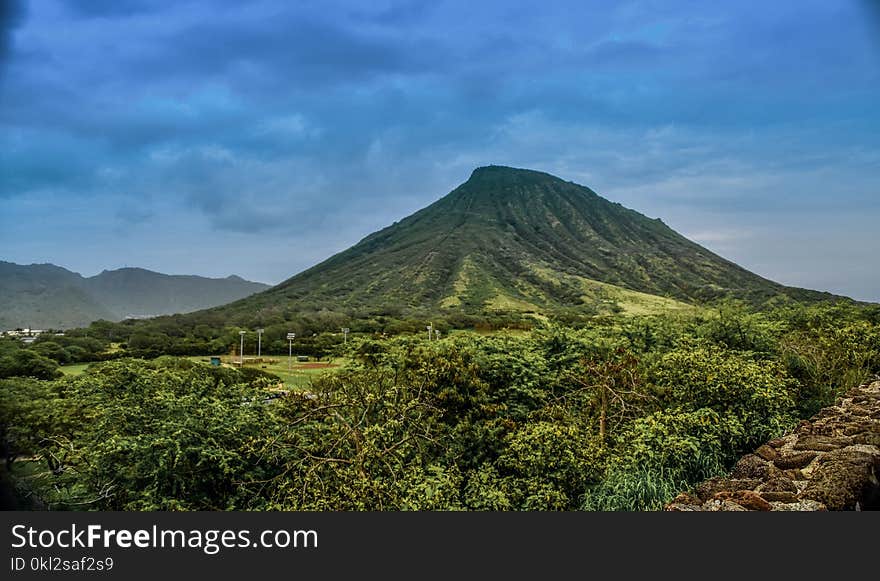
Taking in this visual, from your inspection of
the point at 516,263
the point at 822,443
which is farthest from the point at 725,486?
the point at 516,263

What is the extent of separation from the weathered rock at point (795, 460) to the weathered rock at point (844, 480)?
21cm

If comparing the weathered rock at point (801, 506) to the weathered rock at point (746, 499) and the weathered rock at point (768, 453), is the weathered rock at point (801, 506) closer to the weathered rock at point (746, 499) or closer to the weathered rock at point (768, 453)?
the weathered rock at point (746, 499)

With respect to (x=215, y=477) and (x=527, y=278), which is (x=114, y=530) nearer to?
(x=215, y=477)

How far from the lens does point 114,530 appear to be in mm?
2203

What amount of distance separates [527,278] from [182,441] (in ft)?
322

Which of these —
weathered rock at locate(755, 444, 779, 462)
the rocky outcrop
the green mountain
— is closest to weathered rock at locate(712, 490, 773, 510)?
the rocky outcrop

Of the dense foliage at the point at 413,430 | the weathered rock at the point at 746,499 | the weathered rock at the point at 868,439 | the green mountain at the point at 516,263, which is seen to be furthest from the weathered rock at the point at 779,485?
the green mountain at the point at 516,263

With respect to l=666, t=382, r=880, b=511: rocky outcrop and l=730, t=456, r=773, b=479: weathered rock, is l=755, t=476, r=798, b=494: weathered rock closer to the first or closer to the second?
l=666, t=382, r=880, b=511: rocky outcrop

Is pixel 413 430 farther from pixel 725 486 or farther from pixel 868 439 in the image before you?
pixel 868 439

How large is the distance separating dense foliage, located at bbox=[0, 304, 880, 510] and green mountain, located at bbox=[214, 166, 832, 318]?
62.7 meters

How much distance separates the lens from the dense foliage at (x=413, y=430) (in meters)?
4.90

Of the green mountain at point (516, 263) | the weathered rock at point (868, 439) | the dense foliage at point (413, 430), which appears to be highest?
the green mountain at point (516, 263)

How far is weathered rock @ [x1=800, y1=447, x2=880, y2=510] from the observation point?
2.69m

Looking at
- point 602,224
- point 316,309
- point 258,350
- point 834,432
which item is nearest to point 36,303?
point 834,432
